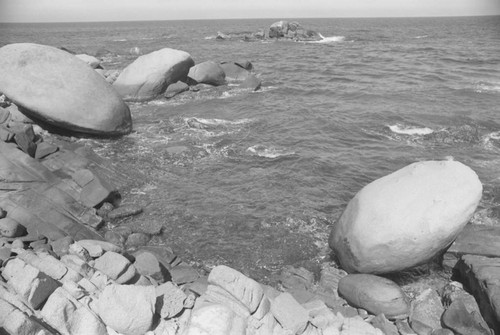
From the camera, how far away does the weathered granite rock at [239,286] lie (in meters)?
6.41

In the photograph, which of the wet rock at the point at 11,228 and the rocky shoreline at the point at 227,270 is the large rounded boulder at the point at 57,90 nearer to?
the rocky shoreline at the point at 227,270

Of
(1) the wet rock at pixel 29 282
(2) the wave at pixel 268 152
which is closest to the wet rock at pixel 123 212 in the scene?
(1) the wet rock at pixel 29 282

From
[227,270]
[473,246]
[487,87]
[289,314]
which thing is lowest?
[289,314]

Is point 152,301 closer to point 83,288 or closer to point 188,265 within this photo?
point 83,288

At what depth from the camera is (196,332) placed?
227 inches

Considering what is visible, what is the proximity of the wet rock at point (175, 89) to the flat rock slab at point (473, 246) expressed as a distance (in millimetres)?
16230

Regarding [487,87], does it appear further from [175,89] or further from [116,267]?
[116,267]

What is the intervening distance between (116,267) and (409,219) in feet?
18.1

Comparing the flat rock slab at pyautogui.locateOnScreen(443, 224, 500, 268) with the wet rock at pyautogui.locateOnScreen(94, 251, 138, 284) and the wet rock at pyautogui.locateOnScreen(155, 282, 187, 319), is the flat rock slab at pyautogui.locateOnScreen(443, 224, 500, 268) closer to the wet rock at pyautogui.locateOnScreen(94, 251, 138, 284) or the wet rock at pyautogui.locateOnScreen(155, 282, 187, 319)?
the wet rock at pyautogui.locateOnScreen(155, 282, 187, 319)

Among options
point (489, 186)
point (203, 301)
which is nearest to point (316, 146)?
point (489, 186)

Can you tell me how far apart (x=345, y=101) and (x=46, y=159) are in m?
15.1

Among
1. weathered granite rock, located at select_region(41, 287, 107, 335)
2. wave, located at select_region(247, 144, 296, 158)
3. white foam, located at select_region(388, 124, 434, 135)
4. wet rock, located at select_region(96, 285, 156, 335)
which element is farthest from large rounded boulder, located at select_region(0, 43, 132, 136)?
white foam, located at select_region(388, 124, 434, 135)

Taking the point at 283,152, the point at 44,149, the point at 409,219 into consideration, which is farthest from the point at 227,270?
the point at 283,152

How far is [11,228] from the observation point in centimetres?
825
